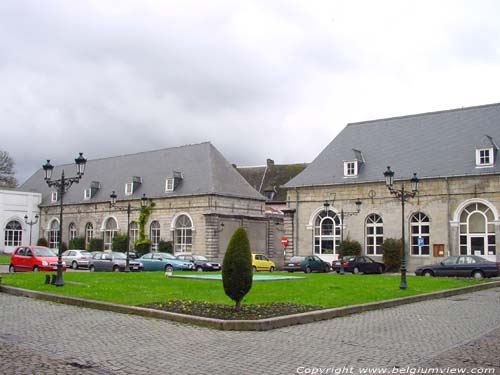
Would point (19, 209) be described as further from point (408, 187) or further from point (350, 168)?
point (408, 187)

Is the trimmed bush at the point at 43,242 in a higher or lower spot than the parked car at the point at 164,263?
higher

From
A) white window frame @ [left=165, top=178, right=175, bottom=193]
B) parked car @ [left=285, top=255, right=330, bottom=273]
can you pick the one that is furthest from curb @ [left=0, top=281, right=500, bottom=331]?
white window frame @ [left=165, top=178, right=175, bottom=193]

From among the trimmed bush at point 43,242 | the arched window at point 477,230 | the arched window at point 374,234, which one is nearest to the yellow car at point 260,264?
the arched window at point 374,234

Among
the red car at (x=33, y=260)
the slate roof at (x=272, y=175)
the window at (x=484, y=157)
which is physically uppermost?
the slate roof at (x=272, y=175)

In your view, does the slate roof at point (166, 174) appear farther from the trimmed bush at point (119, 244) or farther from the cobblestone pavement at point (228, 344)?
the cobblestone pavement at point (228, 344)

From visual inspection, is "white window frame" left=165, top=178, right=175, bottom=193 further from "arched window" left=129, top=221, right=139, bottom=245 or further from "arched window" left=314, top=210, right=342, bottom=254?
"arched window" left=314, top=210, right=342, bottom=254

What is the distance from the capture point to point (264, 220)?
4847 cm

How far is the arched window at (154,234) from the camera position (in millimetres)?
48241

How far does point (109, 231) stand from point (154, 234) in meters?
6.31

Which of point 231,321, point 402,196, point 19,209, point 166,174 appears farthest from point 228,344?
point 19,209

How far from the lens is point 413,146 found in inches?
1523

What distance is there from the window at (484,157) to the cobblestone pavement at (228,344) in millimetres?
22281

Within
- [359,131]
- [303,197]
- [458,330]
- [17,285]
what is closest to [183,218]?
[303,197]

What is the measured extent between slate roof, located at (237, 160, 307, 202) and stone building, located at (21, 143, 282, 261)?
1551 cm
